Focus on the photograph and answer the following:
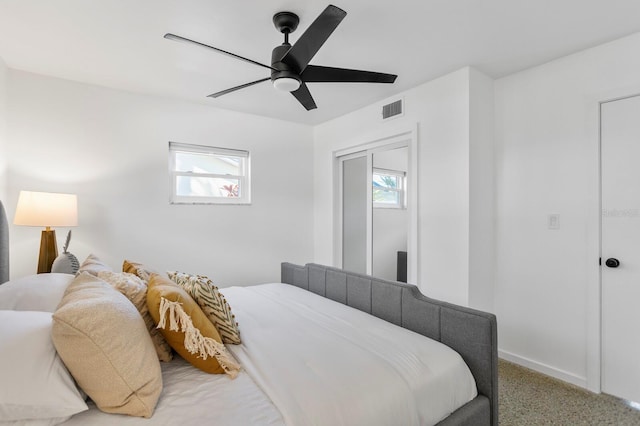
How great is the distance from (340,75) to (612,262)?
2.31 meters

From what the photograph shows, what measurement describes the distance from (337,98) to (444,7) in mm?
1597

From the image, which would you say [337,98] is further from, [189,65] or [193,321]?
[193,321]

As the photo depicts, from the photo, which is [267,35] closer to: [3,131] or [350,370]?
[350,370]

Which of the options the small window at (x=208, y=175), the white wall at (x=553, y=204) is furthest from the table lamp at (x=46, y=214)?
the white wall at (x=553, y=204)

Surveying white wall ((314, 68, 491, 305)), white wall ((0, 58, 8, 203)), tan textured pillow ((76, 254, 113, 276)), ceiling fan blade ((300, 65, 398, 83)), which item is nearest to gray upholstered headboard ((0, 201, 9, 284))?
tan textured pillow ((76, 254, 113, 276))

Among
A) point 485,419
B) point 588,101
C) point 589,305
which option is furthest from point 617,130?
point 485,419

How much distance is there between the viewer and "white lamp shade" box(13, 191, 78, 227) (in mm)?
2350

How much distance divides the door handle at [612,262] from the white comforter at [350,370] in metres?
1.62

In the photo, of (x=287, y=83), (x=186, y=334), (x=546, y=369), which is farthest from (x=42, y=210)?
(x=546, y=369)

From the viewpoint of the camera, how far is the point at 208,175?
3.69 m

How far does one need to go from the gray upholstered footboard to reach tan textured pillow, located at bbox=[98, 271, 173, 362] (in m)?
1.21

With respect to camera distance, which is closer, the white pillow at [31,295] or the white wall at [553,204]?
the white pillow at [31,295]

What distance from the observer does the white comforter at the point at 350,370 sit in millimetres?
1136

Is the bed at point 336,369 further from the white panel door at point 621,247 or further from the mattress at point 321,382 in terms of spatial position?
the white panel door at point 621,247
